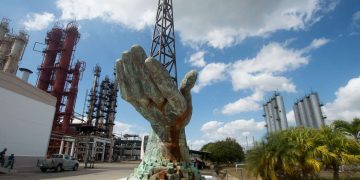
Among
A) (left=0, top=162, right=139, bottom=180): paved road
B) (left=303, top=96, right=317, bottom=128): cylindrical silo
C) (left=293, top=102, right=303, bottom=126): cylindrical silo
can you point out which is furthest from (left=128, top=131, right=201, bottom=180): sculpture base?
(left=293, top=102, right=303, bottom=126): cylindrical silo

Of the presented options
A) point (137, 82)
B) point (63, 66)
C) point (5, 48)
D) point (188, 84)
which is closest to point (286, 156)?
point (188, 84)

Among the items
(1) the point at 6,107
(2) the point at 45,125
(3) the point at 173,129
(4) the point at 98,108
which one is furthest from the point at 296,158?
(4) the point at 98,108

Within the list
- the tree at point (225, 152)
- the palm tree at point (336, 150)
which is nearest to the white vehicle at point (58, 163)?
the palm tree at point (336, 150)

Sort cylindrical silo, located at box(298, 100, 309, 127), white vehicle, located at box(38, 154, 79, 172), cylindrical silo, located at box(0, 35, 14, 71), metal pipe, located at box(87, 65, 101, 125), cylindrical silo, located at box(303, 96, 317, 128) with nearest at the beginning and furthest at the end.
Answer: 1. white vehicle, located at box(38, 154, 79, 172)
2. cylindrical silo, located at box(303, 96, 317, 128)
3. cylindrical silo, located at box(0, 35, 14, 71)
4. cylindrical silo, located at box(298, 100, 309, 127)
5. metal pipe, located at box(87, 65, 101, 125)

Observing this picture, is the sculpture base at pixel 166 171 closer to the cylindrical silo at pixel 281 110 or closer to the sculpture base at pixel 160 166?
the sculpture base at pixel 160 166

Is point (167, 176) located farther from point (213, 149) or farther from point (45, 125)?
point (213, 149)

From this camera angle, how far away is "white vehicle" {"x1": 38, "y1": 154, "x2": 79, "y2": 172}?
66.5ft

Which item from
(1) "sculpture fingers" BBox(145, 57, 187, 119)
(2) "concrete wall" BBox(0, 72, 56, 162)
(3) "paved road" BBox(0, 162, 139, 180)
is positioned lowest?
(3) "paved road" BBox(0, 162, 139, 180)

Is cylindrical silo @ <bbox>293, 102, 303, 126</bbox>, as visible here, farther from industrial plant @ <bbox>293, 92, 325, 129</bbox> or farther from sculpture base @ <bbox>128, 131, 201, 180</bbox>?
sculpture base @ <bbox>128, 131, 201, 180</bbox>

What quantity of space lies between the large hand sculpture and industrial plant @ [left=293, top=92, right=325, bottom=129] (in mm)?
33787

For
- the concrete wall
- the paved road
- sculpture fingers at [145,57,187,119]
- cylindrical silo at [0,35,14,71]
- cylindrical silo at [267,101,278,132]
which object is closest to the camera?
sculpture fingers at [145,57,187,119]

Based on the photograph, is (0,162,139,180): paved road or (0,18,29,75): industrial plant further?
(0,18,29,75): industrial plant

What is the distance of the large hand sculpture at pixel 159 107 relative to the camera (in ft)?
22.6

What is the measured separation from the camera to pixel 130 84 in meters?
7.21
